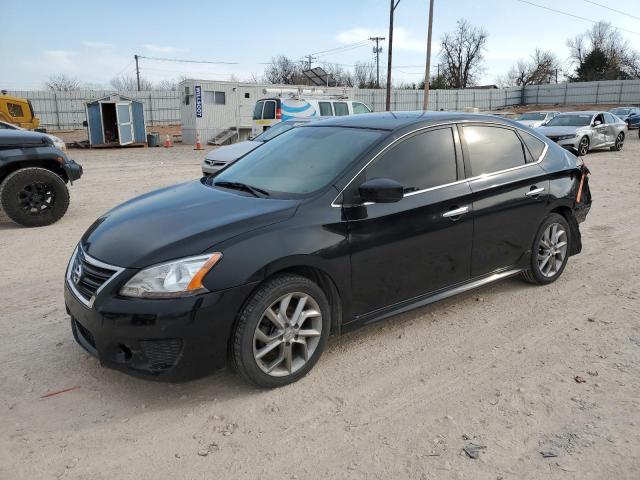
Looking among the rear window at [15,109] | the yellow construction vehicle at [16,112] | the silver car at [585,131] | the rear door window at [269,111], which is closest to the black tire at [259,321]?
the silver car at [585,131]

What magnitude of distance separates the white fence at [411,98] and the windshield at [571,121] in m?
9.68

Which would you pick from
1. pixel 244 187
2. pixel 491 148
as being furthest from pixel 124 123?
pixel 491 148

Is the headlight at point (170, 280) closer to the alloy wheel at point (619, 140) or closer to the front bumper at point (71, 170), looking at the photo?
the front bumper at point (71, 170)

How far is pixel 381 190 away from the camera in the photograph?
130 inches

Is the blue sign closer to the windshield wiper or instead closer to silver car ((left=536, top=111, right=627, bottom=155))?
silver car ((left=536, top=111, right=627, bottom=155))

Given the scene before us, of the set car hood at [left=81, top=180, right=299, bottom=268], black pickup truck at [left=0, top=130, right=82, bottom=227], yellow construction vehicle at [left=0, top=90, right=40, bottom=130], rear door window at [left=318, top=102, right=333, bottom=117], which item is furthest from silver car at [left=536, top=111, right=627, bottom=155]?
yellow construction vehicle at [left=0, top=90, right=40, bottom=130]

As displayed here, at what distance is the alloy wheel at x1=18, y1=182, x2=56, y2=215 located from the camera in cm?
746

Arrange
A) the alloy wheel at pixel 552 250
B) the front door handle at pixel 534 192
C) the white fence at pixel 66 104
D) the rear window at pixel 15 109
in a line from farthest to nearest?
the white fence at pixel 66 104 → the rear window at pixel 15 109 → the alloy wheel at pixel 552 250 → the front door handle at pixel 534 192

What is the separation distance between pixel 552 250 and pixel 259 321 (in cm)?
315

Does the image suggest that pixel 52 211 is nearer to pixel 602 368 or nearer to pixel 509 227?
pixel 509 227

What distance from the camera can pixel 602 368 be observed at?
11.2ft

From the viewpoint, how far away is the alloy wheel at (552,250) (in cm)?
477

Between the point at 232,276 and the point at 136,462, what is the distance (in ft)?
3.39

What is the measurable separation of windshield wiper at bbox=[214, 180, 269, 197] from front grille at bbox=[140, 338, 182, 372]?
1208mm
